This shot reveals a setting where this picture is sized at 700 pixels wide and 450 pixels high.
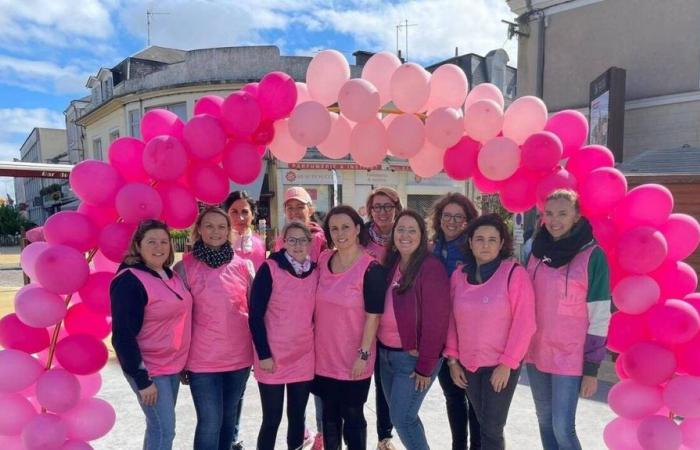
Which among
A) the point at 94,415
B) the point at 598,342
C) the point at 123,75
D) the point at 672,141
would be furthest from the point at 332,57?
the point at 123,75

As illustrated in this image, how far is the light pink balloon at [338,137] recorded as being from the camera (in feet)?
Result: 11.7

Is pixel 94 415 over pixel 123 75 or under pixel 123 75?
under

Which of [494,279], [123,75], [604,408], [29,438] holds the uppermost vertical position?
[123,75]

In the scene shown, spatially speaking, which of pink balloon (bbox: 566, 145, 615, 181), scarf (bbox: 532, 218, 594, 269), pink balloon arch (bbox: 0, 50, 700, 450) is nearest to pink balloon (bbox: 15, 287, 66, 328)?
pink balloon arch (bbox: 0, 50, 700, 450)

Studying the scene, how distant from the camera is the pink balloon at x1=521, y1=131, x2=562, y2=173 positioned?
9.68 feet

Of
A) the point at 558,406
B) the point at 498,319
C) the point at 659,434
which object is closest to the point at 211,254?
the point at 498,319

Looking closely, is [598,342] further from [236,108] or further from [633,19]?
[633,19]

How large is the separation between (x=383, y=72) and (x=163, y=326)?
2.23m

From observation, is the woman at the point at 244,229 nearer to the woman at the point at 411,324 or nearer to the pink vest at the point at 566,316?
the woman at the point at 411,324

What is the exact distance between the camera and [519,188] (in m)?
3.25

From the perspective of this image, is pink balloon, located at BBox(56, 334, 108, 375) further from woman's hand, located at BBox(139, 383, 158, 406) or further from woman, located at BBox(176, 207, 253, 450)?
woman, located at BBox(176, 207, 253, 450)

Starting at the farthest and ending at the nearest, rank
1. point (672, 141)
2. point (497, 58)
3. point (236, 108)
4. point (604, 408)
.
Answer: point (497, 58)
point (672, 141)
point (604, 408)
point (236, 108)

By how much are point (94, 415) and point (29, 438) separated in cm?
32

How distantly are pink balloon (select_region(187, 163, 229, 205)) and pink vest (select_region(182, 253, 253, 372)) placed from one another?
437 mm
